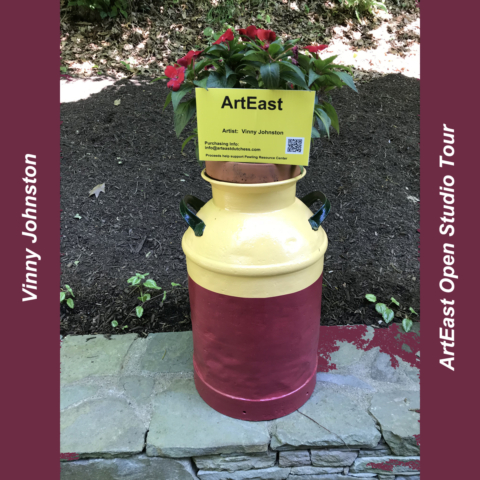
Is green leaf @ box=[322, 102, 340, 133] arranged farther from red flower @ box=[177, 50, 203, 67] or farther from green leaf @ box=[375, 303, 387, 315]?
green leaf @ box=[375, 303, 387, 315]

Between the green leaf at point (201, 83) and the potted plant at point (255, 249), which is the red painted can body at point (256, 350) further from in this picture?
the green leaf at point (201, 83)

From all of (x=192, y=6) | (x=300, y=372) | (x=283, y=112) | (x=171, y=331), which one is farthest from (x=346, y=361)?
(x=192, y=6)

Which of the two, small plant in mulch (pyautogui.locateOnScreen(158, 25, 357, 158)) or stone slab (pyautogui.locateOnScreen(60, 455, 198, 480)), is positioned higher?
small plant in mulch (pyautogui.locateOnScreen(158, 25, 357, 158))

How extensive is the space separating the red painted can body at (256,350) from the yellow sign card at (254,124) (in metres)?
0.62

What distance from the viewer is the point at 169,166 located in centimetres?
399

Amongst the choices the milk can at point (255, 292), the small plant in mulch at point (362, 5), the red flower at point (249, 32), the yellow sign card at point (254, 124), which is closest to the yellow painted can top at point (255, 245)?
the milk can at point (255, 292)

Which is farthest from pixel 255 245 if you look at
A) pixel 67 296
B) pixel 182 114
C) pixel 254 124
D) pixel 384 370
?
pixel 67 296

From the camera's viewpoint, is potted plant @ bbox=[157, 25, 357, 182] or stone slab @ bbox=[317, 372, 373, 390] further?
stone slab @ bbox=[317, 372, 373, 390]

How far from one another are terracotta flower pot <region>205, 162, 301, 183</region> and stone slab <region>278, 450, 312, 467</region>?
1.32 metres

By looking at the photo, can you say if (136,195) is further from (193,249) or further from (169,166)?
(193,249)

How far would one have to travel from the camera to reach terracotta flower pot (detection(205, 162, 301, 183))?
1.71 metres

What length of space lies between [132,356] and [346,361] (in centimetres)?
129

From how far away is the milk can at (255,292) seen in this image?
176 cm

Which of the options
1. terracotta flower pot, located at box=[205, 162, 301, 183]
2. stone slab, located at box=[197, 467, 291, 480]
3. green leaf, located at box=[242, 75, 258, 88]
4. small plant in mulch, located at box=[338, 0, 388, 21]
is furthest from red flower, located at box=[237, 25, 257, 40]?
small plant in mulch, located at box=[338, 0, 388, 21]
